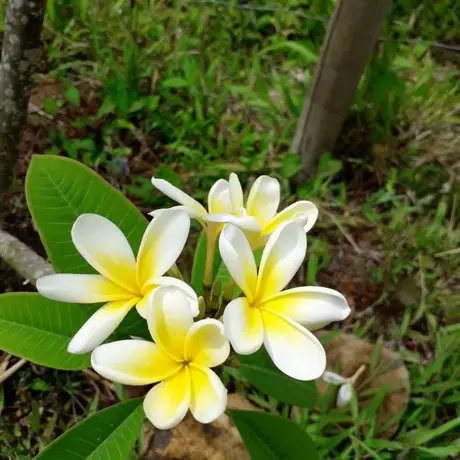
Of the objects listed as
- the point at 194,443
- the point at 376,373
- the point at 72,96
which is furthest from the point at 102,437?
the point at 72,96

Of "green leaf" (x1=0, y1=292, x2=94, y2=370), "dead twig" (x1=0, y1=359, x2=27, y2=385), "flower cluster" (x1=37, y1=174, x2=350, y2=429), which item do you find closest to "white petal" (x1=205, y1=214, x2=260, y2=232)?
"flower cluster" (x1=37, y1=174, x2=350, y2=429)

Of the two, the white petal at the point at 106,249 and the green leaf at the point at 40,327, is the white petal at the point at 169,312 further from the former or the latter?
the green leaf at the point at 40,327

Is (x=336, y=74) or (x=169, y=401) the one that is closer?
(x=169, y=401)

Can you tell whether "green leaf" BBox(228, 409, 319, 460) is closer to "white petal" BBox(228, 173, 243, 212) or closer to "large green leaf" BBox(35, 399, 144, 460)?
"large green leaf" BBox(35, 399, 144, 460)

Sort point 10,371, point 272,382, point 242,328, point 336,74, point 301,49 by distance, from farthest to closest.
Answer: point 301,49 → point 336,74 → point 10,371 → point 272,382 → point 242,328

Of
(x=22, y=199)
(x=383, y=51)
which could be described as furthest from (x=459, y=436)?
(x=22, y=199)

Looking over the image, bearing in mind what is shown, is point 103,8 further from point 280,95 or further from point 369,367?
point 369,367

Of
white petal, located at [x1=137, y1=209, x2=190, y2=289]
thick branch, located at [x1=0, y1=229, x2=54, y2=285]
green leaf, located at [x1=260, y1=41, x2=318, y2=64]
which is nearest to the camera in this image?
white petal, located at [x1=137, y1=209, x2=190, y2=289]

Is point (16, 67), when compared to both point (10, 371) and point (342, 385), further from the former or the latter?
point (342, 385)
